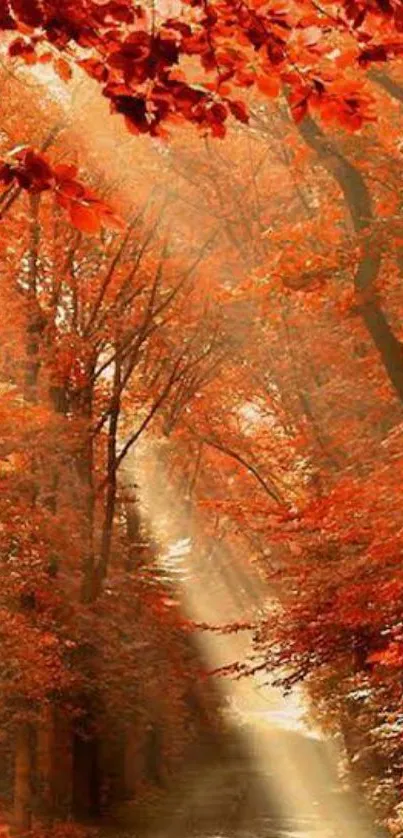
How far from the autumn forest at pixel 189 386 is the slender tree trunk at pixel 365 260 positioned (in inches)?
1.1

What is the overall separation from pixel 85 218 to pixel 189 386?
25144mm

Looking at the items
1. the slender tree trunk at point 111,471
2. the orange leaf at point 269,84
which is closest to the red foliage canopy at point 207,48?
the orange leaf at point 269,84

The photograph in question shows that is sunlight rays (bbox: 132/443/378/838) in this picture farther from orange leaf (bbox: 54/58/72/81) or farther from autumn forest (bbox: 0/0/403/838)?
orange leaf (bbox: 54/58/72/81)

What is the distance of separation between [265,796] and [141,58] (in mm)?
32949

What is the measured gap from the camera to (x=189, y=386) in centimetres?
2872

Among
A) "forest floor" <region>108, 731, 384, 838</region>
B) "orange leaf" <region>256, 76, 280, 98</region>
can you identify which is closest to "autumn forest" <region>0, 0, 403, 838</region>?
"orange leaf" <region>256, 76, 280, 98</region>

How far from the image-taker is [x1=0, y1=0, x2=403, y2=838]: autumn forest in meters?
3.97

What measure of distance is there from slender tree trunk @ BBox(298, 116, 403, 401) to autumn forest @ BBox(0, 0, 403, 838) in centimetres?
3

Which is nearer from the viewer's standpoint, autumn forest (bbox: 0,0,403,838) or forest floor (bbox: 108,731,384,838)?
autumn forest (bbox: 0,0,403,838)

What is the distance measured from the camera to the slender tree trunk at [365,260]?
35.6ft

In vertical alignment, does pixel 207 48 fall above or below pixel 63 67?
below

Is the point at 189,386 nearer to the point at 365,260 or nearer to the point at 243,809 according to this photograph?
the point at 243,809

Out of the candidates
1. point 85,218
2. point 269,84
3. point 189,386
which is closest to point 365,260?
point 269,84

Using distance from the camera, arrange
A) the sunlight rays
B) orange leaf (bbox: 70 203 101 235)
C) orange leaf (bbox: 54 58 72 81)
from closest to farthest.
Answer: orange leaf (bbox: 70 203 101 235) → orange leaf (bbox: 54 58 72 81) → the sunlight rays
